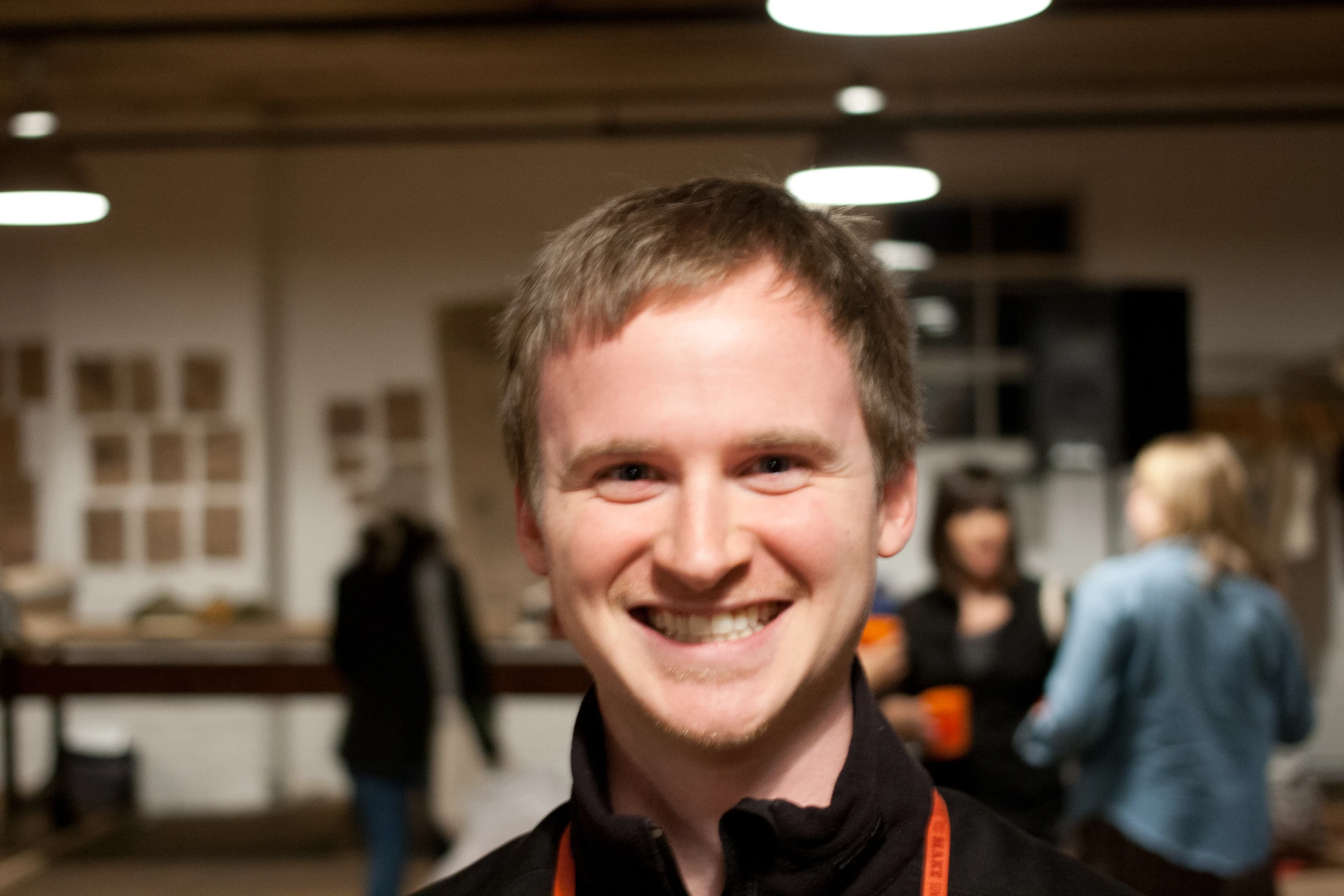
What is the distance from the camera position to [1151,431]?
643 centimetres

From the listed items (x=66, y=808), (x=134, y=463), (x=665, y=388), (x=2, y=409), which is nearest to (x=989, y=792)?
(x=665, y=388)

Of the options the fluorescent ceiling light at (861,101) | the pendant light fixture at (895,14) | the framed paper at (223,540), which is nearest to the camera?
the pendant light fixture at (895,14)

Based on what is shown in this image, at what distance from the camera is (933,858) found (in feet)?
3.05

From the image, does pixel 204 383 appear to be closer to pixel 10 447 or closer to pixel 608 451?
pixel 10 447

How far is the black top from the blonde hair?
40 cm

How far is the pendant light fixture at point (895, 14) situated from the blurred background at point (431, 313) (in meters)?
4.88

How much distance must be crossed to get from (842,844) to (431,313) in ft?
22.7

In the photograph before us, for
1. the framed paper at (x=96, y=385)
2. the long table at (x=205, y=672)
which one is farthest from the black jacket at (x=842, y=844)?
the framed paper at (x=96, y=385)

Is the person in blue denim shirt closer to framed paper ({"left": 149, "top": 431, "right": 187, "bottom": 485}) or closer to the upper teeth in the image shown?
the upper teeth

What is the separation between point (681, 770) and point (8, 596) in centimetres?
618

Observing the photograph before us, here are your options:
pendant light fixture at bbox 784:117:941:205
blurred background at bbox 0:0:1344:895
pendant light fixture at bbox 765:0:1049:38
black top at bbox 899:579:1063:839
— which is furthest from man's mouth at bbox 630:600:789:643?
blurred background at bbox 0:0:1344:895

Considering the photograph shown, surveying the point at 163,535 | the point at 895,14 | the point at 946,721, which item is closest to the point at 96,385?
the point at 163,535

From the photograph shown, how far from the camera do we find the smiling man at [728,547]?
0.84 meters

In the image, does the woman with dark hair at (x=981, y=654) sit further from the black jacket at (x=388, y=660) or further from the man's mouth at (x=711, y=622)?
the man's mouth at (x=711, y=622)
